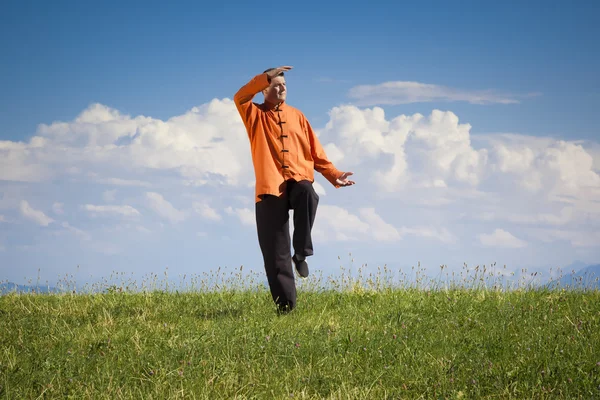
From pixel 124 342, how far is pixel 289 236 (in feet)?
7.80

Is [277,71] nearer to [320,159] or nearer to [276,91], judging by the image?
[276,91]

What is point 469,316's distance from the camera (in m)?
7.32

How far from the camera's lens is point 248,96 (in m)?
7.46

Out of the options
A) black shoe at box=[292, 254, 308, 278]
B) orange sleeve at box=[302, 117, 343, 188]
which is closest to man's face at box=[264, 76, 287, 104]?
orange sleeve at box=[302, 117, 343, 188]

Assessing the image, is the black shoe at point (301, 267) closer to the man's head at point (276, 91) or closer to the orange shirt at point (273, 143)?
the orange shirt at point (273, 143)

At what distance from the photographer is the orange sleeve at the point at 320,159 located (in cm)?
809

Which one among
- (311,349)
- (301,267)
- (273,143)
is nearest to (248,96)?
(273,143)

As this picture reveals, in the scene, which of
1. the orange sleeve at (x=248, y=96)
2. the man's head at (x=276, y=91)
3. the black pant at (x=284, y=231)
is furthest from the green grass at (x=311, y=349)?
the man's head at (x=276, y=91)

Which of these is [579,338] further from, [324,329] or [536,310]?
[324,329]

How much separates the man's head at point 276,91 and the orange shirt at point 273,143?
0.42 feet

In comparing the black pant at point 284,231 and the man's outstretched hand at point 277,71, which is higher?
the man's outstretched hand at point 277,71

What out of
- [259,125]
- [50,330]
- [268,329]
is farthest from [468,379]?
[50,330]

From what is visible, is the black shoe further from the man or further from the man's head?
the man's head

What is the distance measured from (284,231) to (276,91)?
5.64 feet
